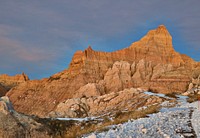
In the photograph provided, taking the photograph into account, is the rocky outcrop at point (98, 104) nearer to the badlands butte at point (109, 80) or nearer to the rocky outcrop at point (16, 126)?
the badlands butte at point (109, 80)

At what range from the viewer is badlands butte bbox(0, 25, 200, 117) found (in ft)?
284

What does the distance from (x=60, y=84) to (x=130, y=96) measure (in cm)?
4800

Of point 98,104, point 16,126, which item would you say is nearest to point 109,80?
point 98,104

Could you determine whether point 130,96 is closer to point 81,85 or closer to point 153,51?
point 81,85

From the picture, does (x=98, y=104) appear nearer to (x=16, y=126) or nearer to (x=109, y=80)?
(x=109, y=80)

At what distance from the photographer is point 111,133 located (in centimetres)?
821

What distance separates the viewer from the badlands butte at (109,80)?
86562 mm

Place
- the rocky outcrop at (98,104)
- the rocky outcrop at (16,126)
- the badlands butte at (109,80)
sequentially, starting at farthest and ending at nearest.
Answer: the badlands butte at (109,80)
the rocky outcrop at (98,104)
the rocky outcrop at (16,126)

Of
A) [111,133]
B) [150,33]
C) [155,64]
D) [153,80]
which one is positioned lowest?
[111,133]

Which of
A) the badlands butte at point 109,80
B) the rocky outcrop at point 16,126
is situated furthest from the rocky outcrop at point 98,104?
the rocky outcrop at point 16,126

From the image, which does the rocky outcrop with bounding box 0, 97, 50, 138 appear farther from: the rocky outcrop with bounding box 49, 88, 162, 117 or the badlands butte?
the badlands butte

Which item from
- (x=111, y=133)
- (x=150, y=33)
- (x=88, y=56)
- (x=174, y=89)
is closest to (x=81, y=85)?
(x=88, y=56)

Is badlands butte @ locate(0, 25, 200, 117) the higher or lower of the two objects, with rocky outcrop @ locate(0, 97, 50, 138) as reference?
higher

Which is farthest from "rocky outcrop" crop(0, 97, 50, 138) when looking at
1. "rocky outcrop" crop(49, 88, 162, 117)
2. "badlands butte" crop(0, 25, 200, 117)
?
"badlands butte" crop(0, 25, 200, 117)
